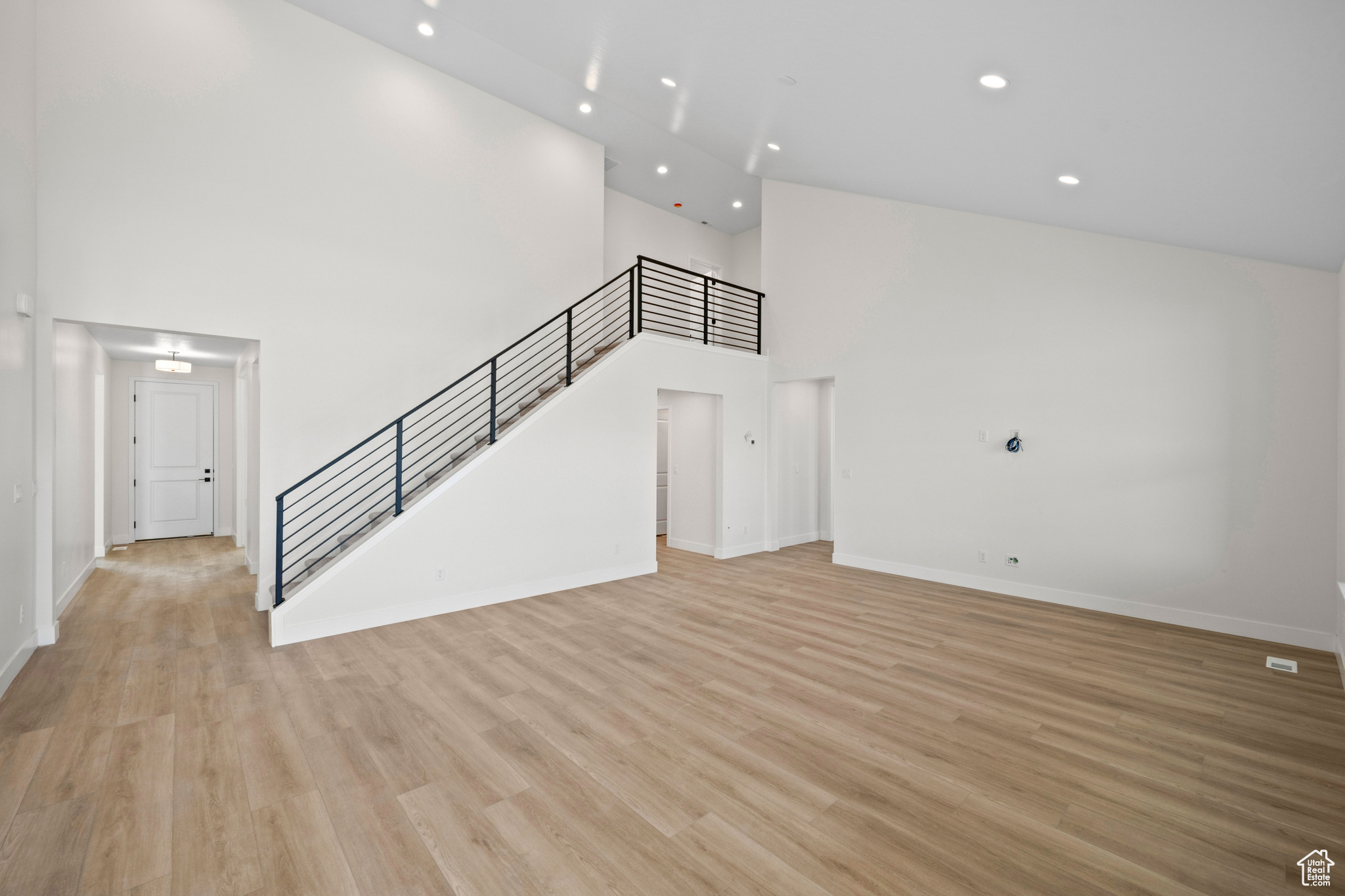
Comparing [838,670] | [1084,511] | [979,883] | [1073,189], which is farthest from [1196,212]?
[979,883]

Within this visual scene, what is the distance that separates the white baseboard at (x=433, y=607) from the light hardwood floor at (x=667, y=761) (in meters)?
0.14

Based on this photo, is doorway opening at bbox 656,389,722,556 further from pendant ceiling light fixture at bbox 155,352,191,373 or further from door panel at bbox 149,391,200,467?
door panel at bbox 149,391,200,467

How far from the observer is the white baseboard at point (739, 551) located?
7406mm

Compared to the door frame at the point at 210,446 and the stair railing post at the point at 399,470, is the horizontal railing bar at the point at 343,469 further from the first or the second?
the door frame at the point at 210,446

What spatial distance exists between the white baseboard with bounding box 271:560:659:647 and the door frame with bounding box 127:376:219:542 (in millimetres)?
6568

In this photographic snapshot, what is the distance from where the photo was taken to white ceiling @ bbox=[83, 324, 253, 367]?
522 centimetres

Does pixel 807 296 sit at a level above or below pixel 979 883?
above

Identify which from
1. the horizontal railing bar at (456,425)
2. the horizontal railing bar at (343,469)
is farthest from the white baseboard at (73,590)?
the horizontal railing bar at (456,425)

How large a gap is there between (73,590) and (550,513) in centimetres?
467

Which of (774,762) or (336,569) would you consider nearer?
(774,762)

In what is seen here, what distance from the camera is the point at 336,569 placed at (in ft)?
14.7

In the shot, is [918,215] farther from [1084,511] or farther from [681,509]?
[681,509]

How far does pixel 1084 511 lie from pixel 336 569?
22.2ft

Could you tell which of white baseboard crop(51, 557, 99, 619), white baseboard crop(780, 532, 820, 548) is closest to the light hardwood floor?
white baseboard crop(51, 557, 99, 619)
